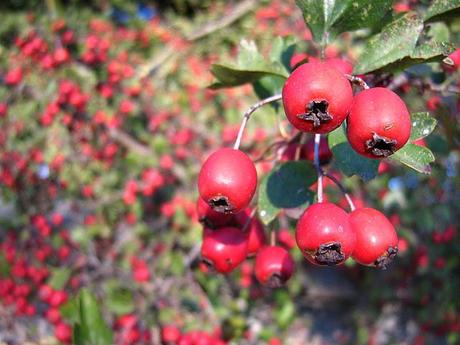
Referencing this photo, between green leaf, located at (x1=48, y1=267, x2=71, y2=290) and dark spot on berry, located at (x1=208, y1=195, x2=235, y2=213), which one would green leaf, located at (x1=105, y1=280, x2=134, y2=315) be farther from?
dark spot on berry, located at (x1=208, y1=195, x2=235, y2=213)

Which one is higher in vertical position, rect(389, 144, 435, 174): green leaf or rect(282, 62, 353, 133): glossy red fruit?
rect(282, 62, 353, 133): glossy red fruit

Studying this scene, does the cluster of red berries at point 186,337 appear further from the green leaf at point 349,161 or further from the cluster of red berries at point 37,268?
the green leaf at point 349,161

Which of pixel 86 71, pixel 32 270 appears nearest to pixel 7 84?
pixel 86 71

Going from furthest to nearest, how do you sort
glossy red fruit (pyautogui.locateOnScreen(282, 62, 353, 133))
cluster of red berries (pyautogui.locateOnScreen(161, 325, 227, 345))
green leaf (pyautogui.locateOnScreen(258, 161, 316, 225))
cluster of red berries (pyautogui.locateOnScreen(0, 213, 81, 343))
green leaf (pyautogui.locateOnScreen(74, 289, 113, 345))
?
cluster of red berries (pyautogui.locateOnScreen(0, 213, 81, 343))
cluster of red berries (pyautogui.locateOnScreen(161, 325, 227, 345))
green leaf (pyautogui.locateOnScreen(74, 289, 113, 345))
green leaf (pyautogui.locateOnScreen(258, 161, 316, 225))
glossy red fruit (pyautogui.locateOnScreen(282, 62, 353, 133))

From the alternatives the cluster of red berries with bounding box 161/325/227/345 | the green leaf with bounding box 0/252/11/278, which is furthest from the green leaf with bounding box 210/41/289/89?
the green leaf with bounding box 0/252/11/278

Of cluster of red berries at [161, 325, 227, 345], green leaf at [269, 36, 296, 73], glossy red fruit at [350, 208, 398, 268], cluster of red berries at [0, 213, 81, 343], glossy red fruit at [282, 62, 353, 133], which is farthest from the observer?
cluster of red berries at [0, 213, 81, 343]

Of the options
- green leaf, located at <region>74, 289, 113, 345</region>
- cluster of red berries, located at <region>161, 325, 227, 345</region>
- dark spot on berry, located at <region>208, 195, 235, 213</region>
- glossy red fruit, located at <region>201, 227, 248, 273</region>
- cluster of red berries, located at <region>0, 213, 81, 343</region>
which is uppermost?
dark spot on berry, located at <region>208, 195, 235, 213</region>

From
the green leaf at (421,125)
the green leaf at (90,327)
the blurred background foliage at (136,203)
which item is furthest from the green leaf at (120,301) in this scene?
the green leaf at (421,125)

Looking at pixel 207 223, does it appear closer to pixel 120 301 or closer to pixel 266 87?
pixel 266 87
